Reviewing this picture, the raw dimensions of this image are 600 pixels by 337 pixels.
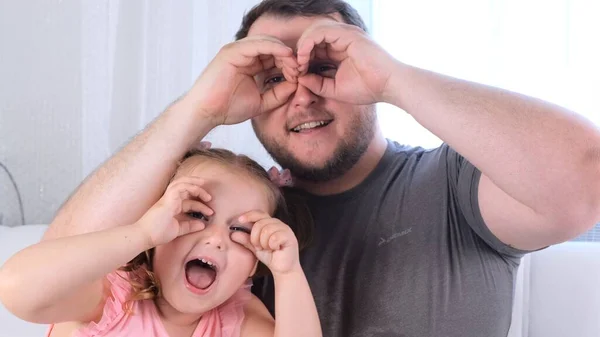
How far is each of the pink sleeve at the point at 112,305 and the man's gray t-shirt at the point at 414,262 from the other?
1.09ft

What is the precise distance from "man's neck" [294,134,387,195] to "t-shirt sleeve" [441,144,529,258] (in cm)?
20

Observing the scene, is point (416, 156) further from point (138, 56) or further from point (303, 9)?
point (138, 56)

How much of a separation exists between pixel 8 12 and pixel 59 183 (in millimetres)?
556

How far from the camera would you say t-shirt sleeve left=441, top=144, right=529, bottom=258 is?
1105 millimetres

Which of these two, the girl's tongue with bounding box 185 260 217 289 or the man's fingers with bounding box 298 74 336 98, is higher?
the man's fingers with bounding box 298 74 336 98

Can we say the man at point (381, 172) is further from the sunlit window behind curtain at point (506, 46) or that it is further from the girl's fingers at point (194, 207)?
the sunlit window behind curtain at point (506, 46)

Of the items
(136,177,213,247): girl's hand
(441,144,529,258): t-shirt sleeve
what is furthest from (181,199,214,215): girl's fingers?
(441,144,529,258): t-shirt sleeve

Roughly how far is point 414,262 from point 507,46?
2.55ft

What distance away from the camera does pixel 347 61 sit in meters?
1.15

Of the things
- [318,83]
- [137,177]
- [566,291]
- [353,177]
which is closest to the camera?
[137,177]

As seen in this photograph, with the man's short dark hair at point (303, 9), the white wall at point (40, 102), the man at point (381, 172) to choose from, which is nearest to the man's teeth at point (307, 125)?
the man at point (381, 172)

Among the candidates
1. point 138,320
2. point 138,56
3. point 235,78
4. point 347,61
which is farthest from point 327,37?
point 138,56

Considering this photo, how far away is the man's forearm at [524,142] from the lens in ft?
3.01

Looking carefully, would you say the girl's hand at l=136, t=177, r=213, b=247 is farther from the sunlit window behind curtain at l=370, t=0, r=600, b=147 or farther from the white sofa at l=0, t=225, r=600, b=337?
the sunlit window behind curtain at l=370, t=0, r=600, b=147
